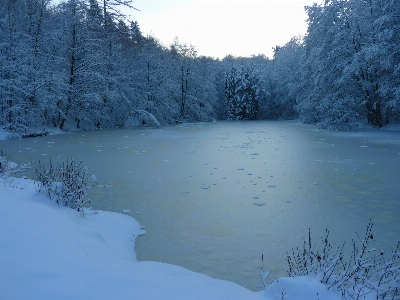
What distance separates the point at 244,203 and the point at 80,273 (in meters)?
4.06

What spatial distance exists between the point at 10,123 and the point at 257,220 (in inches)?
715

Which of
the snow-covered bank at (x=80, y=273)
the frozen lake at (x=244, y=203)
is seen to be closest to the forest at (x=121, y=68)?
the frozen lake at (x=244, y=203)

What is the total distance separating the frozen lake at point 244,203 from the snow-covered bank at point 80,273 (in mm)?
631

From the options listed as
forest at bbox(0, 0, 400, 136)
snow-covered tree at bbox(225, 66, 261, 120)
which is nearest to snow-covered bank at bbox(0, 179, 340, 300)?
forest at bbox(0, 0, 400, 136)

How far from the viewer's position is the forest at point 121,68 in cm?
2009

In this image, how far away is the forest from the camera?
20094 millimetres

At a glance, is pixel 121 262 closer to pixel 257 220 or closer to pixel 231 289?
pixel 231 289

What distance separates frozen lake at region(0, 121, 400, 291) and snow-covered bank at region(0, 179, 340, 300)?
0.63 metres

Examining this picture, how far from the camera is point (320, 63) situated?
87.1 ft

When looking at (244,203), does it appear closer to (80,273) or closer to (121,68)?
(80,273)

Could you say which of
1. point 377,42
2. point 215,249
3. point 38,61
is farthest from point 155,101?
point 215,249

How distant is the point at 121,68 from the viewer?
31.0m

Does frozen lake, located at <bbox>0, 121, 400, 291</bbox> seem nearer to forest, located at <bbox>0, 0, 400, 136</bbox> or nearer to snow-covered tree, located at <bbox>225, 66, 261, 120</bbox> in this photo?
forest, located at <bbox>0, 0, 400, 136</bbox>

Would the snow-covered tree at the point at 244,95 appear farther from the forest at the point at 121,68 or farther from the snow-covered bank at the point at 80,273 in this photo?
the snow-covered bank at the point at 80,273
